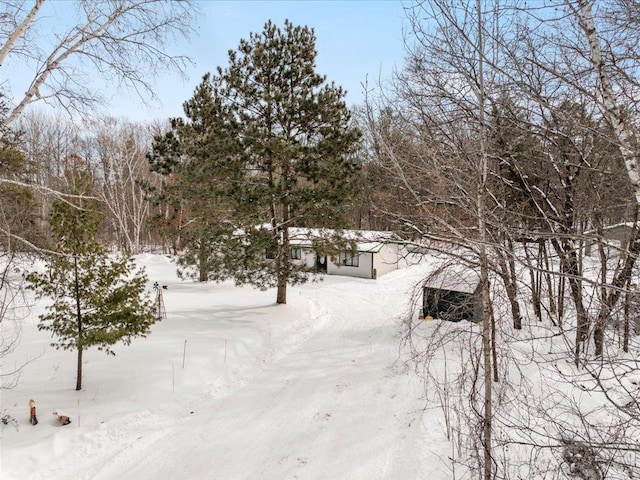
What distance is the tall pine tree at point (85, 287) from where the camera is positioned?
266 inches

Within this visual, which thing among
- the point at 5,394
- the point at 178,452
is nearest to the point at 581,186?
Answer: the point at 178,452

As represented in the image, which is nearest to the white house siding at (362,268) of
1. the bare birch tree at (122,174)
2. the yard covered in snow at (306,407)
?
the yard covered in snow at (306,407)

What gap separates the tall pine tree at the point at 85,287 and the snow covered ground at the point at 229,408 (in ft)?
3.95

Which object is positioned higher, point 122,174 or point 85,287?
point 122,174

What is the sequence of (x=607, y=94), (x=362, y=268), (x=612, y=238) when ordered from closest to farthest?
(x=607, y=94) → (x=612, y=238) → (x=362, y=268)

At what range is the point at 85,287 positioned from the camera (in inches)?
277

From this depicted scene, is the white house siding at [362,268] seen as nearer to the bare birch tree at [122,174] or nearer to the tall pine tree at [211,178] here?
the tall pine tree at [211,178]

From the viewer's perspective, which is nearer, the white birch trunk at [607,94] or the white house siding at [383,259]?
the white birch trunk at [607,94]

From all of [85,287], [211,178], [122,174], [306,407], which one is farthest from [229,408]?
[122,174]

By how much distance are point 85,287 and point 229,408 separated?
3591 mm

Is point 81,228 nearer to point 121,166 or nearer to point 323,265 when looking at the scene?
point 323,265

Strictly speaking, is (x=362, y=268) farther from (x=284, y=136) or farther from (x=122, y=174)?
(x=122, y=174)

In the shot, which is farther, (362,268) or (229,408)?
(362,268)

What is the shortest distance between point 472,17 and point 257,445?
20.8ft
